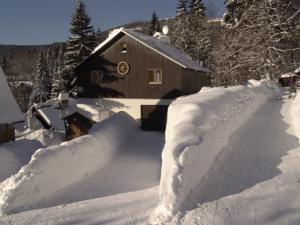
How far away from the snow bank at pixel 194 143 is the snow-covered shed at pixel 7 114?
30.9 ft

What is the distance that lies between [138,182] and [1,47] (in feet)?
549

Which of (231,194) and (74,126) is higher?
(231,194)

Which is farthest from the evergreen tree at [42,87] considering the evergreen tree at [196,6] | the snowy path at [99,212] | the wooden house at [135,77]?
the snowy path at [99,212]

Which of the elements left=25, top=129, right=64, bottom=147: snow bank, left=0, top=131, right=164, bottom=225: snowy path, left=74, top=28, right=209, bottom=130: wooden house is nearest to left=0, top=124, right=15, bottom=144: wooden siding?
left=25, top=129, right=64, bottom=147: snow bank

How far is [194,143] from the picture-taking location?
8078 mm

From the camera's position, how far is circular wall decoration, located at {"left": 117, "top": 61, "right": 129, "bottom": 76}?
22.4 meters

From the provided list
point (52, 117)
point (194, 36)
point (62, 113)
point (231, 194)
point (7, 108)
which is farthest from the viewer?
point (194, 36)

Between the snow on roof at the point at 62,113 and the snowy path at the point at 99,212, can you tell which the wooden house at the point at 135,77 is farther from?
the snowy path at the point at 99,212

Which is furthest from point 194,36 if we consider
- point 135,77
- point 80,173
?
point 80,173

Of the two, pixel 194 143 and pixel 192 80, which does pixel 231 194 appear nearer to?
pixel 194 143

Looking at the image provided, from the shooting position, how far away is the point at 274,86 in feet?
72.6

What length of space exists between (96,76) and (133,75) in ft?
8.82

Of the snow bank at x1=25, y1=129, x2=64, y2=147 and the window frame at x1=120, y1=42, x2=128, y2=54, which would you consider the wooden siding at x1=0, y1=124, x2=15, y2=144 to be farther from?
the window frame at x1=120, y1=42, x2=128, y2=54

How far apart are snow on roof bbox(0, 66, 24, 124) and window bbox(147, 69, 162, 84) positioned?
832cm
